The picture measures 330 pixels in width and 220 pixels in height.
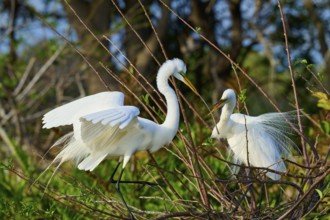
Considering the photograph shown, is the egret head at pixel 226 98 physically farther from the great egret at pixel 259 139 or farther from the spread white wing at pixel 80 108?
the spread white wing at pixel 80 108

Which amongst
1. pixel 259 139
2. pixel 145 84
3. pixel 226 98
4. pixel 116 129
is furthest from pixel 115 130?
pixel 145 84

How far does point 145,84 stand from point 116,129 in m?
3.12

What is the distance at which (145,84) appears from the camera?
5742mm

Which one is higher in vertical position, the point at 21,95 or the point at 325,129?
the point at 325,129

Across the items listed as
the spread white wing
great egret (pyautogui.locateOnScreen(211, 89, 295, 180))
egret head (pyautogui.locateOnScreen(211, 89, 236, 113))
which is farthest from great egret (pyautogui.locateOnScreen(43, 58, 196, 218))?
great egret (pyautogui.locateOnScreen(211, 89, 295, 180))

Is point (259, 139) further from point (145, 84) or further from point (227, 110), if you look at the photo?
point (145, 84)

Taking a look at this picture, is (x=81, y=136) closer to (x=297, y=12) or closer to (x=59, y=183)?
(x=59, y=183)

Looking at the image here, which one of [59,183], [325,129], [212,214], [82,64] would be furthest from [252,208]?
[82,64]

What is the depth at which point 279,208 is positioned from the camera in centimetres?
270

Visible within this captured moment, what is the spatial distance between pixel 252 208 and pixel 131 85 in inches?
69.5

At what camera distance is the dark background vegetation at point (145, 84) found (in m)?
3.37

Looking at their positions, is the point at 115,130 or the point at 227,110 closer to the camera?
the point at 115,130

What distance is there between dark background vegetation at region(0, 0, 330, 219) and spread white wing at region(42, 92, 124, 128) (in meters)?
0.17

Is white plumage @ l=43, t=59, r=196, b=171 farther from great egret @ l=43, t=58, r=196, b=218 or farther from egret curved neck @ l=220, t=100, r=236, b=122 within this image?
egret curved neck @ l=220, t=100, r=236, b=122
